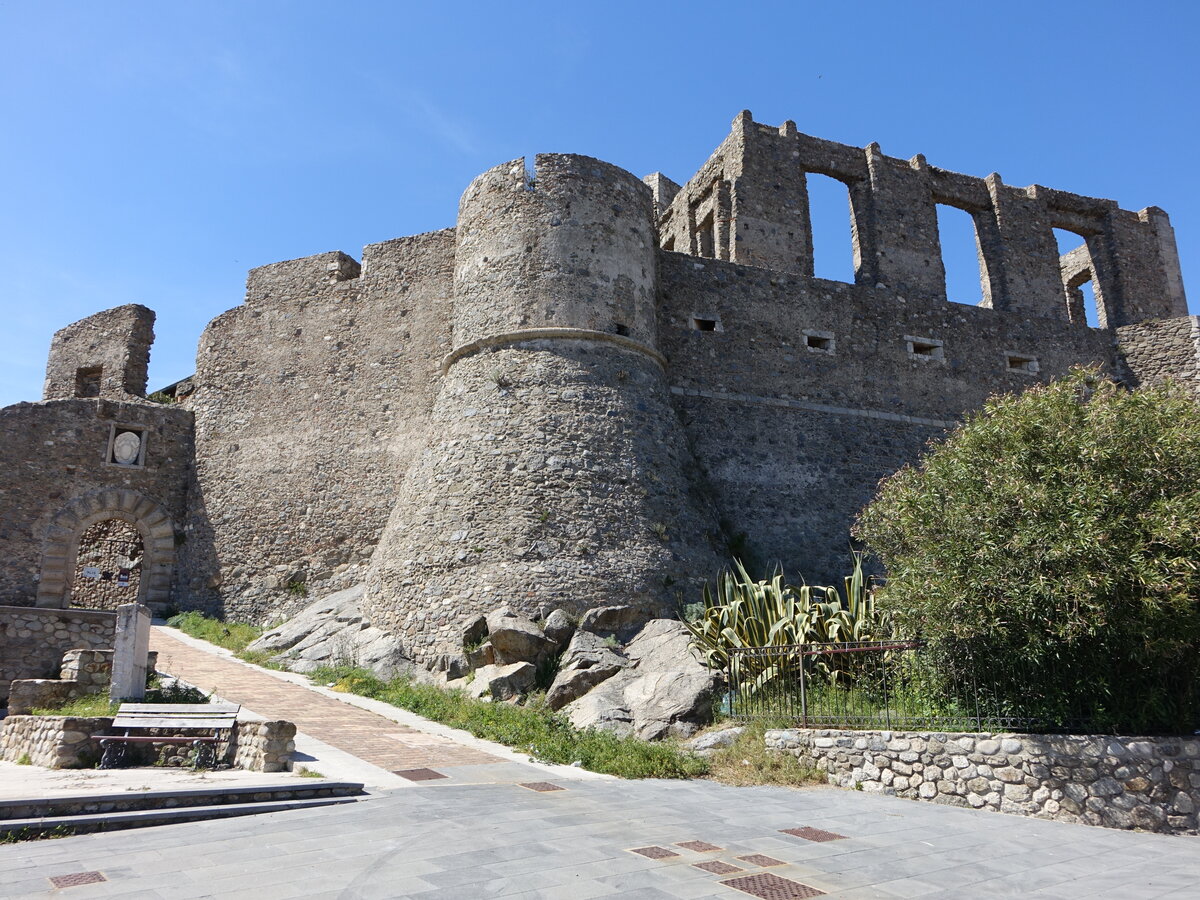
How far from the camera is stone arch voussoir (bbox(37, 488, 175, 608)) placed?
16.8 metres

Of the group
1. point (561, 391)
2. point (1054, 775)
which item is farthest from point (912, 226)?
point (1054, 775)

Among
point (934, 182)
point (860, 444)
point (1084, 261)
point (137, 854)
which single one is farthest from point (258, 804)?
point (1084, 261)

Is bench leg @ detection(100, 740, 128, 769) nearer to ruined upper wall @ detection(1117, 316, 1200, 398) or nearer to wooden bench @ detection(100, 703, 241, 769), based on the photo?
wooden bench @ detection(100, 703, 241, 769)

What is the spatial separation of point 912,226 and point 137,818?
19.0 m

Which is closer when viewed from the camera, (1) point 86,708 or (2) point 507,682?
(1) point 86,708

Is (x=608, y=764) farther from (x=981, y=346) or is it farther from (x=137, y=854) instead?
Answer: (x=981, y=346)

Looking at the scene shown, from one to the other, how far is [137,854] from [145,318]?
18.6 meters

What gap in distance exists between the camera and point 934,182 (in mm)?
21203

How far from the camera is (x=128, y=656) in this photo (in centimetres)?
1031

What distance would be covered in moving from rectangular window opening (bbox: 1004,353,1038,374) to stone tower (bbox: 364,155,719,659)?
8623 mm

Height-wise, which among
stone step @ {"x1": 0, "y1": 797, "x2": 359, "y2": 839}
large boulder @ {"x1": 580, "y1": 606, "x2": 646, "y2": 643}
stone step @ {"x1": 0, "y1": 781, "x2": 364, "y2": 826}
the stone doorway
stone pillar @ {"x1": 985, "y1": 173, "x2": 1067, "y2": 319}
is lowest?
stone step @ {"x1": 0, "y1": 797, "x2": 359, "y2": 839}

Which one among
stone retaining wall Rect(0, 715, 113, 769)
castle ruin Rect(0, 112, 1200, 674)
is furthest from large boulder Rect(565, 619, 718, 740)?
stone retaining wall Rect(0, 715, 113, 769)

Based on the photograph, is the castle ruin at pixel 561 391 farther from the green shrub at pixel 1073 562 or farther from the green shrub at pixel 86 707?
the green shrub at pixel 1073 562

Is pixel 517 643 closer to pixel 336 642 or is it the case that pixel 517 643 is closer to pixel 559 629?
A: pixel 559 629
